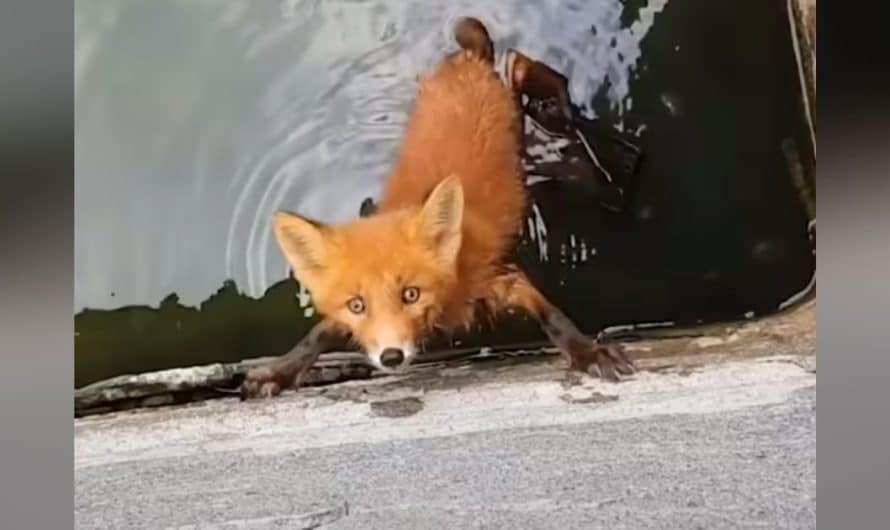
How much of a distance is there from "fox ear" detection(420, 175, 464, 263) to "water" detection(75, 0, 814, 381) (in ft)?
0.22

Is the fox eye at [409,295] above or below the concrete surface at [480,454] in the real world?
above

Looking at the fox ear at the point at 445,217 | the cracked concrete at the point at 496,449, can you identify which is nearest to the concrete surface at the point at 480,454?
the cracked concrete at the point at 496,449

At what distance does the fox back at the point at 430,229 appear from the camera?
1.16 meters

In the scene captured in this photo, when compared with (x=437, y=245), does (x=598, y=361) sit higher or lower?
lower

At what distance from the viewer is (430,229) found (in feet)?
3.85

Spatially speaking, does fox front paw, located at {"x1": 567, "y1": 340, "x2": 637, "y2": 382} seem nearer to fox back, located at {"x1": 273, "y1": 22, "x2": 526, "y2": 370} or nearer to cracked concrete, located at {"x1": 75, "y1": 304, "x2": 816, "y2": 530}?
cracked concrete, located at {"x1": 75, "y1": 304, "x2": 816, "y2": 530}

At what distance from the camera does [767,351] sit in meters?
1.21

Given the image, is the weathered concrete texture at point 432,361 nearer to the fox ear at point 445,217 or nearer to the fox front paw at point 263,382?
the fox front paw at point 263,382

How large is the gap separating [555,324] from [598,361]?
0.07 m

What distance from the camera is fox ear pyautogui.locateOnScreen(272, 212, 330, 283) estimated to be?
1.15 m
